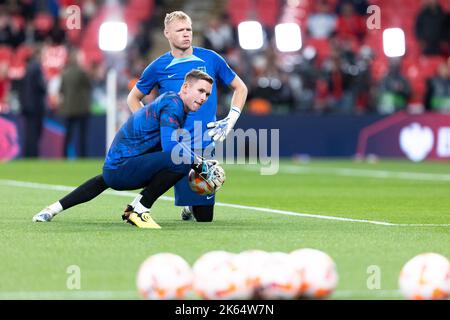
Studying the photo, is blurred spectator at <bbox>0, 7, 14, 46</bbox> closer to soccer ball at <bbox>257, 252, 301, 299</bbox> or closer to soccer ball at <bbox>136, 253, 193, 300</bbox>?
soccer ball at <bbox>136, 253, 193, 300</bbox>

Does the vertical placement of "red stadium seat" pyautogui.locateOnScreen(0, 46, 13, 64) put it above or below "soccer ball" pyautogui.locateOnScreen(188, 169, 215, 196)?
above

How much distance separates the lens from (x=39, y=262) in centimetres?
848

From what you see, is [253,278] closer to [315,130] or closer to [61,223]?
[61,223]

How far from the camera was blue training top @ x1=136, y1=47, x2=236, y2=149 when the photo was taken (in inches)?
460

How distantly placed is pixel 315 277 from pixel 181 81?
515cm

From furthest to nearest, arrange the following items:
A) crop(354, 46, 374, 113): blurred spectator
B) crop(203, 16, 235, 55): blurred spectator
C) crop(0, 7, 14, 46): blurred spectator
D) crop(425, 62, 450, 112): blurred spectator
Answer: crop(0, 7, 14, 46): blurred spectator, crop(425, 62, 450, 112): blurred spectator, crop(354, 46, 374, 113): blurred spectator, crop(203, 16, 235, 55): blurred spectator

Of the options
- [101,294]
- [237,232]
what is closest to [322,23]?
[237,232]

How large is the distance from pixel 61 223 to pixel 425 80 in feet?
59.1

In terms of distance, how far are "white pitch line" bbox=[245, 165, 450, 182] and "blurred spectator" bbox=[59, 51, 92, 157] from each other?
4285 mm

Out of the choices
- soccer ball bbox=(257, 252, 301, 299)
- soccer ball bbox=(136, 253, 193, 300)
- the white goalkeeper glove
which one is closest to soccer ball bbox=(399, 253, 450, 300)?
soccer ball bbox=(257, 252, 301, 299)

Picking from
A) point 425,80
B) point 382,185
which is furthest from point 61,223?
point 425,80

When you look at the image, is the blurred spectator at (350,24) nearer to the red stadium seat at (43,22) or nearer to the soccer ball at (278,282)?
the red stadium seat at (43,22)

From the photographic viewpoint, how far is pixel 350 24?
30.0m

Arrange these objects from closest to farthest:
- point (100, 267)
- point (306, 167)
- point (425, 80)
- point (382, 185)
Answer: point (100, 267), point (382, 185), point (306, 167), point (425, 80)
